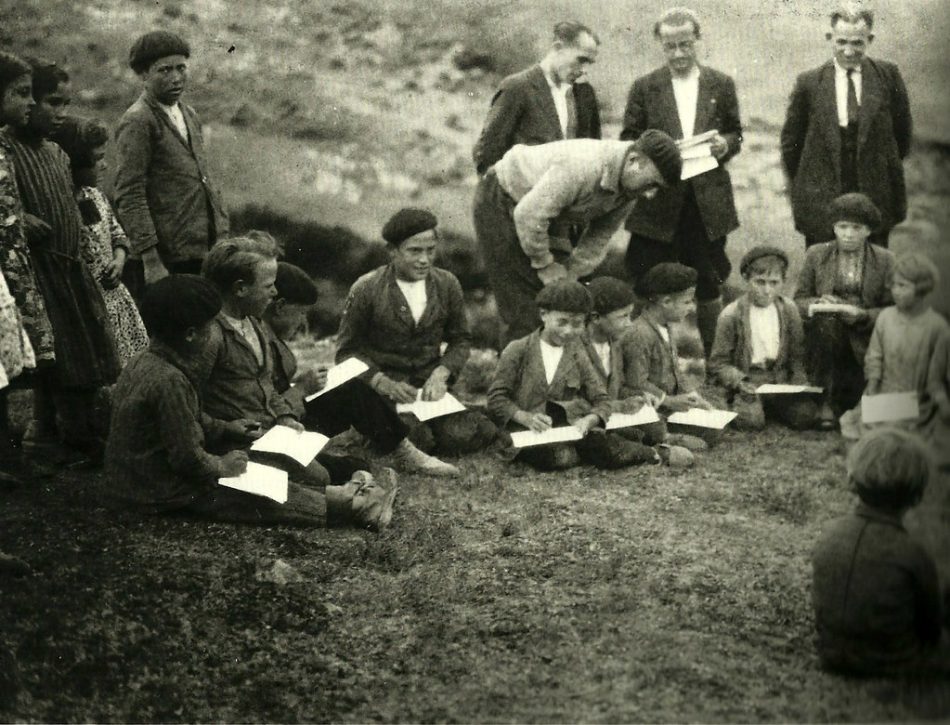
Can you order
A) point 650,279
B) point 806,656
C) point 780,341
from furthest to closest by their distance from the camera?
point 650,279, point 780,341, point 806,656

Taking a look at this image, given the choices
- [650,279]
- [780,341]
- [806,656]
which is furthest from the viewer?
[650,279]

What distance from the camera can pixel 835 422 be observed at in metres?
4.91

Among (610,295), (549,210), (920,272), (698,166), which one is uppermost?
(698,166)

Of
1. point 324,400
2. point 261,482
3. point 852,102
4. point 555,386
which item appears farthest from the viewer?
point 324,400

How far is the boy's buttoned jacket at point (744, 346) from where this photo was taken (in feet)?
17.2

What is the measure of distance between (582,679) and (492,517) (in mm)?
961

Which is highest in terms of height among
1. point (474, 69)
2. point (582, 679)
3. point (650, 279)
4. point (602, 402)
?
point (474, 69)

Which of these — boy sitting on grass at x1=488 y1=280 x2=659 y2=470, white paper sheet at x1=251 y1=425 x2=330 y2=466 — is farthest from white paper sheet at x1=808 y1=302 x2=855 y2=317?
white paper sheet at x1=251 y1=425 x2=330 y2=466

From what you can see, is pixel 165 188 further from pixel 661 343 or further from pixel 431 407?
pixel 661 343

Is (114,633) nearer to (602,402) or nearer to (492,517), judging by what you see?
(492,517)

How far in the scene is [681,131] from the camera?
550 cm

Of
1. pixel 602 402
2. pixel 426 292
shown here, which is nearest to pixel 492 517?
pixel 602 402

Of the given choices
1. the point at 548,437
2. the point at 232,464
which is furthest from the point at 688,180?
the point at 232,464

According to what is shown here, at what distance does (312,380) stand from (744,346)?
1800 mm
